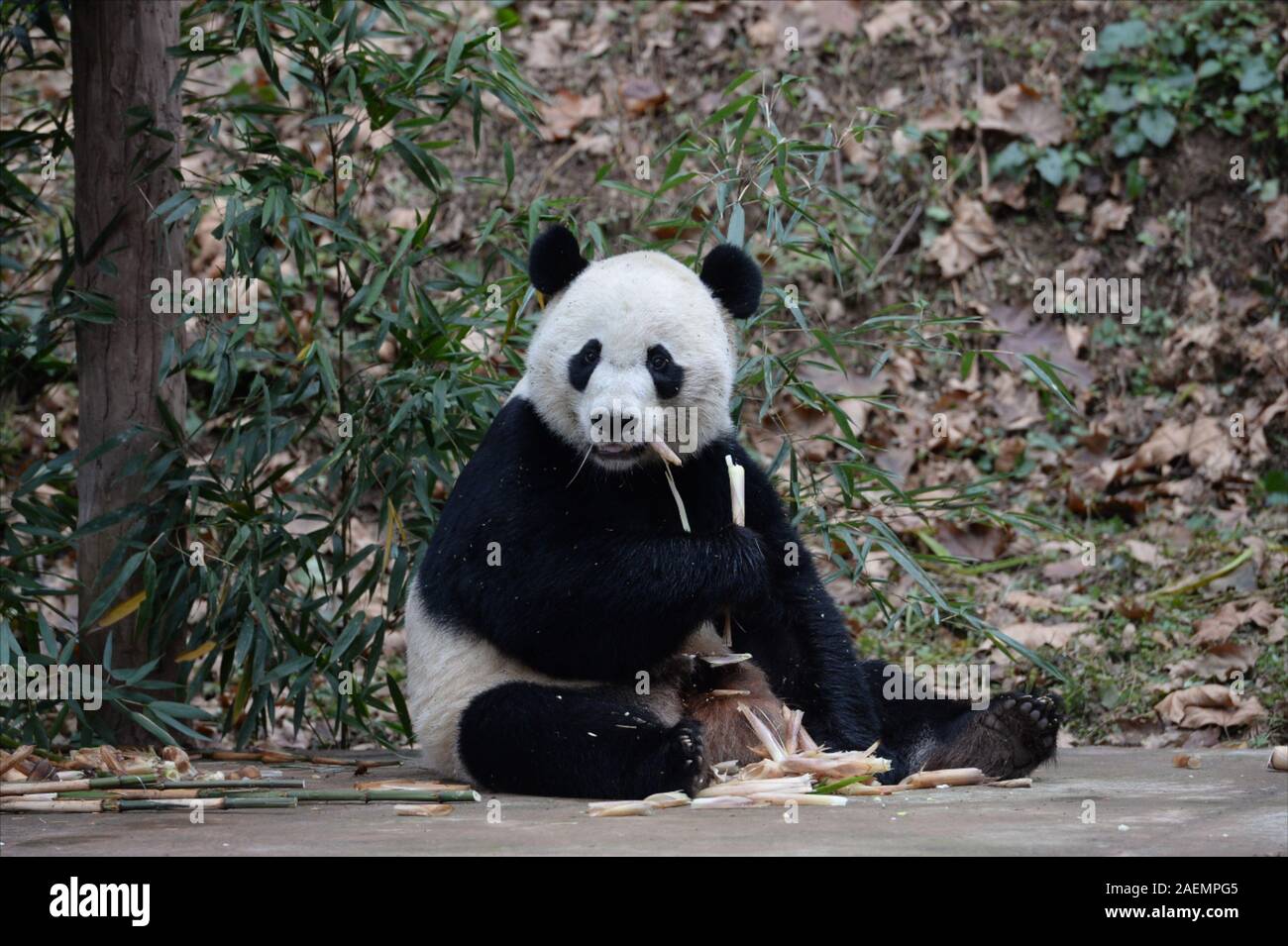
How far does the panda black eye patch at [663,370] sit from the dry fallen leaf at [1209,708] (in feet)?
9.32

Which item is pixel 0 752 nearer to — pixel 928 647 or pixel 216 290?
pixel 216 290

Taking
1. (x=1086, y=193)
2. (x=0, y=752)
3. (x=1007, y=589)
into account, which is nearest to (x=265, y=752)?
(x=0, y=752)

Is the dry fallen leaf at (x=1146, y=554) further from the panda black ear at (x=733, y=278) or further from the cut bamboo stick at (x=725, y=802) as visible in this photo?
the cut bamboo stick at (x=725, y=802)

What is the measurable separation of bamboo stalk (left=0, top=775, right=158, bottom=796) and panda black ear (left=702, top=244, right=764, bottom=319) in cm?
228

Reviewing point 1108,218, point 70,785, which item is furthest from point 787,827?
point 1108,218

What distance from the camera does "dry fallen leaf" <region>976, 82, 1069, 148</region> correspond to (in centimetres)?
899

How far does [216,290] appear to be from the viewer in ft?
17.7

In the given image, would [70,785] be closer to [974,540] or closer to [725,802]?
[725,802]

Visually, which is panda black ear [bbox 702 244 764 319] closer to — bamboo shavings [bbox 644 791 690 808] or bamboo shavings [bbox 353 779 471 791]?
bamboo shavings [bbox 644 791 690 808]

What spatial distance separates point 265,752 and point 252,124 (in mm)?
2305

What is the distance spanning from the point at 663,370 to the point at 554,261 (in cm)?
55

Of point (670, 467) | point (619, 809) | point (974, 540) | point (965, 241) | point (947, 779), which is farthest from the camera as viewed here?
point (965, 241)

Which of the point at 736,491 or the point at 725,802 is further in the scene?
the point at 736,491

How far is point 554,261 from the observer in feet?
14.9
